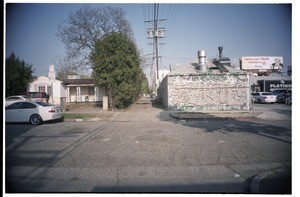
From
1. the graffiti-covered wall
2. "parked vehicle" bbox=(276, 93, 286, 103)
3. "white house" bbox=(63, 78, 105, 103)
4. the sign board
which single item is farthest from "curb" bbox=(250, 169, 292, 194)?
the sign board

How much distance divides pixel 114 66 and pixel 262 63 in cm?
4919

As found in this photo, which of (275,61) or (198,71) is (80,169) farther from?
(275,61)

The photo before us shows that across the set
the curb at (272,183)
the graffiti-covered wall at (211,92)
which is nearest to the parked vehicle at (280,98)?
the graffiti-covered wall at (211,92)

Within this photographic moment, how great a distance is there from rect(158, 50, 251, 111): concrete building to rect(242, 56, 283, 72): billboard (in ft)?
134

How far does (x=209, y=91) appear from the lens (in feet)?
61.8

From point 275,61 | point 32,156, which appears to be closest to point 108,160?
point 32,156

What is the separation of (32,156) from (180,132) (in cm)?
572

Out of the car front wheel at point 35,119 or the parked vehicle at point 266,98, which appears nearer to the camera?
the car front wheel at point 35,119

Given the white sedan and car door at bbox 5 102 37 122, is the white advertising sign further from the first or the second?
car door at bbox 5 102 37 122

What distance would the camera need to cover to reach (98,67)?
1806 cm

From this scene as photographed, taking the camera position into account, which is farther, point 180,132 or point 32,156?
point 180,132

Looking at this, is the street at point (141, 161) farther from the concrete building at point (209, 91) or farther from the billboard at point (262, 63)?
the billboard at point (262, 63)

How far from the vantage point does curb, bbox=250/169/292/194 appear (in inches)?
163

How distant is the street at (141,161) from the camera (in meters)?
4.40
